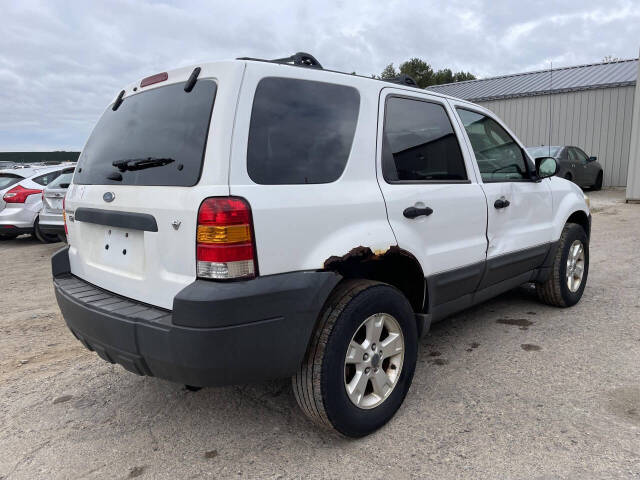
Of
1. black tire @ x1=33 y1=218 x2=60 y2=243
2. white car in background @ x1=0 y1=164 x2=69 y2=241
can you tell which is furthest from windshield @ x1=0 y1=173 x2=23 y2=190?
black tire @ x1=33 y1=218 x2=60 y2=243

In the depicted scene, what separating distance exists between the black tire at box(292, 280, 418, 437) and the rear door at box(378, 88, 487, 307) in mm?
394

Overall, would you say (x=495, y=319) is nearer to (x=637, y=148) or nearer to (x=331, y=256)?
(x=331, y=256)

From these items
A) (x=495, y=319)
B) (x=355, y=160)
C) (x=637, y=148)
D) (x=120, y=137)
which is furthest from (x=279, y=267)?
(x=637, y=148)

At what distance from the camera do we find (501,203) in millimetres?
3475

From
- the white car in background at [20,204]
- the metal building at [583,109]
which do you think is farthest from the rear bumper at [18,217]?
the metal building at [583,109]

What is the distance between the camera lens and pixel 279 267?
2.13 metres

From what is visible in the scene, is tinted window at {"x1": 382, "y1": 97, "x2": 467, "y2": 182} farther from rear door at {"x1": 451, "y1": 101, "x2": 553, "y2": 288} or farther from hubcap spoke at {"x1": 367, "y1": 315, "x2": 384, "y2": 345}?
hubcap spoke at {"x1": 367, "y1": 315, "x2": 384, "y2": 345}

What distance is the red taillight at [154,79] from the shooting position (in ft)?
8.15

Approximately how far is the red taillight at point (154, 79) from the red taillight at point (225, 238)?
856 millimetres

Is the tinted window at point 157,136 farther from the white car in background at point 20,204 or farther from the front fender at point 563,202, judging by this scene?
the white car in background at point 20,204

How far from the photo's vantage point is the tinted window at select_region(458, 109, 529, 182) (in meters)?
3.42

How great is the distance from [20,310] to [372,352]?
406cm

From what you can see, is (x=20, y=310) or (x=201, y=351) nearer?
(x=201, y=351)

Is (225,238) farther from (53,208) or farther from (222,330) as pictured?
(53,208)
